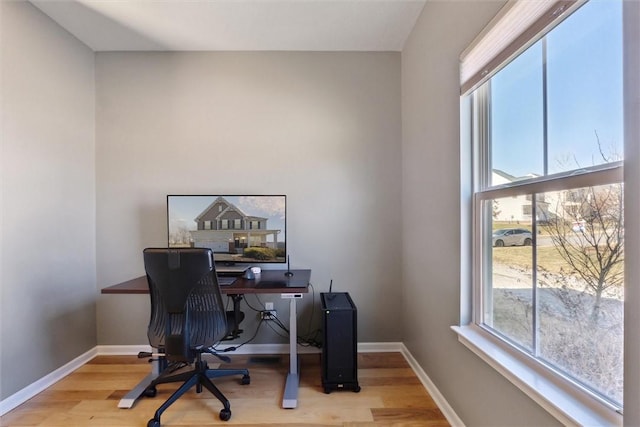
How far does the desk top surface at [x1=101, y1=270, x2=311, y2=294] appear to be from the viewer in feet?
5.91

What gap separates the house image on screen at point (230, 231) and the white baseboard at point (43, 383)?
1.33m

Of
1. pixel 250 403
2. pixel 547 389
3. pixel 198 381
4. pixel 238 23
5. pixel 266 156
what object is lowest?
pixel 250 403

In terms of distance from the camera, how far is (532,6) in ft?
3.42

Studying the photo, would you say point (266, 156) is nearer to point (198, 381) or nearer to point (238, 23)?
point (238, 23)

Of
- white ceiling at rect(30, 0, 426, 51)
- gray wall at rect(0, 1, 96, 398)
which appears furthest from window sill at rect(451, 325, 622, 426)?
gray wall at rect(0, 1, 96, 398)

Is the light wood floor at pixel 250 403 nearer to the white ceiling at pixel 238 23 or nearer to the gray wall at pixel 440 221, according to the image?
the gray wall at pixel 440 221

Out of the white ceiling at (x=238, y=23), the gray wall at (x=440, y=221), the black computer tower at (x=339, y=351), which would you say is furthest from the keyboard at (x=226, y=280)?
the white ceiling at (x=238, y=23)

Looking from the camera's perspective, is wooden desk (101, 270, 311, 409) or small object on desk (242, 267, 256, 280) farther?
small object on desk (242, 267, 256, 280)

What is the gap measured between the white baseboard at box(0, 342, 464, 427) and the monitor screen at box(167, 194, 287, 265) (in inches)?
32.8

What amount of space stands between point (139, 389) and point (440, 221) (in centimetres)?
231

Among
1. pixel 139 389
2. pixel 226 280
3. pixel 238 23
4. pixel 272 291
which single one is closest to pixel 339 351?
pixel 272 291

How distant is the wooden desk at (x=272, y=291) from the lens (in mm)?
1796

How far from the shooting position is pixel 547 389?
969mm

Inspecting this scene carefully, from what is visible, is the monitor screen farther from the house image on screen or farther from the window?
the window
